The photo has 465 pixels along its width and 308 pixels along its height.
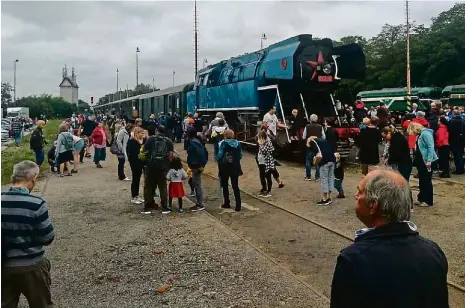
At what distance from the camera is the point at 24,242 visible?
3693mm

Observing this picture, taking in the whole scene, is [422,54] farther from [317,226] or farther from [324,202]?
[317,226]

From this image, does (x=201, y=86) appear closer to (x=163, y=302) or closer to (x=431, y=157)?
(x=431, y=157)

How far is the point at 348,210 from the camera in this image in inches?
357

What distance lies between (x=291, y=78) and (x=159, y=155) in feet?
23.9

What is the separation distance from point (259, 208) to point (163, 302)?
4.91m

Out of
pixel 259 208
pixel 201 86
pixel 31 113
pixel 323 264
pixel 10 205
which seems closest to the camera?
pixel 10 205

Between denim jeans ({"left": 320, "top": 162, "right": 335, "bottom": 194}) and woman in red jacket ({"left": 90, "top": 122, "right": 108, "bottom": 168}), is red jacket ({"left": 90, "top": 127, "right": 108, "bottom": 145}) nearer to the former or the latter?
woman in red jacket ({"left": 90, "top": 122, "right": 108, "bottom": 168})

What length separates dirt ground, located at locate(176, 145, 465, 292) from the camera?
6793mm

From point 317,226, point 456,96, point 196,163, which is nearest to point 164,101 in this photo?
point 456,96

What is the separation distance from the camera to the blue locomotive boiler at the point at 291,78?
1515 cm

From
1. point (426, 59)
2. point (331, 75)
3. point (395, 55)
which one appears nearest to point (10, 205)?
point (331, 75)

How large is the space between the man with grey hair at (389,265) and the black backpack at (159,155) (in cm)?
697

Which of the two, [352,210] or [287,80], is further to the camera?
[287,80]

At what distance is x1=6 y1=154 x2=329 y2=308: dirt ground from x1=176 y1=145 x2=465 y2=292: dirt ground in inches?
78.6
